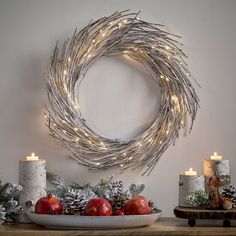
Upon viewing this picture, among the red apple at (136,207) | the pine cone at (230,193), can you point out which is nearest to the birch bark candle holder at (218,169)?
the pine cone at (230,193)

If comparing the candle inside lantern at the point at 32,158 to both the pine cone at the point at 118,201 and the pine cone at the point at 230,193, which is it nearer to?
the pine cone at the point at 118,201

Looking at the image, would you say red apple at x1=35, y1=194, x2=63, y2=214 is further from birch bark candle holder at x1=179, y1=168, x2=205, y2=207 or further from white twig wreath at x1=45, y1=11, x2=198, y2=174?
birch bark candle holder at x1=179, y1=168, x2=205, y2=207

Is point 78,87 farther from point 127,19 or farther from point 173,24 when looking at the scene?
point 173,24

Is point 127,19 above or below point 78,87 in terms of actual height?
above

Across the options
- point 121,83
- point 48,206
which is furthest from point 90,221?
point 121,83

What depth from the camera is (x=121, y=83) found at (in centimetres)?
209

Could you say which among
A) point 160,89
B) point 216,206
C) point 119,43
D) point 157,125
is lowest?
point 216,206

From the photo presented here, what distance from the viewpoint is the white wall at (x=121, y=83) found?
Answer: 80.4 inches

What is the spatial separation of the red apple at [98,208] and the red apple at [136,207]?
0.19 ft

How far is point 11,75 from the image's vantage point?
6.75 ft

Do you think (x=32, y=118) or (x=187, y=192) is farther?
(x=32, y=118)

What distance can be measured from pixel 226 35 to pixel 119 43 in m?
0.44

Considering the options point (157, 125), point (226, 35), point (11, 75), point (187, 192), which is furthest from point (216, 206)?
point (11, 75)

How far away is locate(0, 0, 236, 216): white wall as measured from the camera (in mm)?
2041
